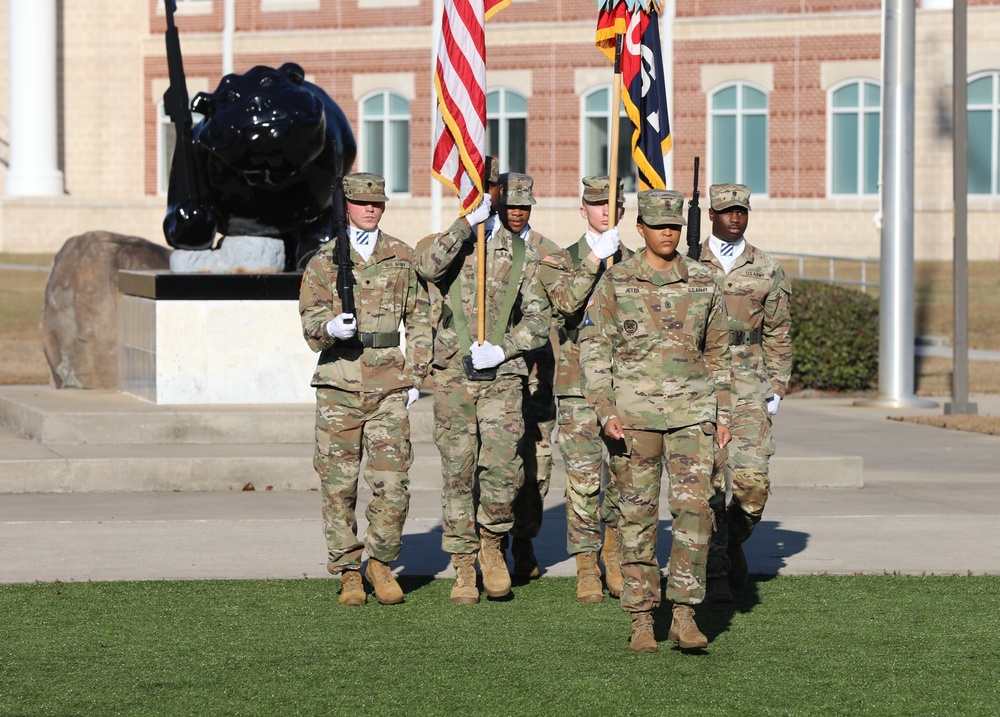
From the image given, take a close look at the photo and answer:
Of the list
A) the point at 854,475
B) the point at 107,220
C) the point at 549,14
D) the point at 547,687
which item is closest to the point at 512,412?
the point at 547,687

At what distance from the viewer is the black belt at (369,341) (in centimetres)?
845

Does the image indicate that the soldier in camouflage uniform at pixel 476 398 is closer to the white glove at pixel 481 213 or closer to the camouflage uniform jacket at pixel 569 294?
the white glove at pixel 481 213

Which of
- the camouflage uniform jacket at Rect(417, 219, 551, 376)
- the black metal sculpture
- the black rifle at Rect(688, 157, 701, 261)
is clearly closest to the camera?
the black rifle at Rect(688, 157, 701, 261)

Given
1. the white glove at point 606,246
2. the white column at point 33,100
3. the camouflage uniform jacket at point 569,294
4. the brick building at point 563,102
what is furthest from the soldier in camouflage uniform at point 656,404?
the white column at point 33,100

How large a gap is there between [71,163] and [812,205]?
18.6 m

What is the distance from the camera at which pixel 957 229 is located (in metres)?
18.0

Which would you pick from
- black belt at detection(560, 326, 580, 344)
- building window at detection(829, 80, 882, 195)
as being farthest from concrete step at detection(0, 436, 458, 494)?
building window at detection(829, 80, 882, 195)

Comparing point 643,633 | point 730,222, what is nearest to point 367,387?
point 643,633

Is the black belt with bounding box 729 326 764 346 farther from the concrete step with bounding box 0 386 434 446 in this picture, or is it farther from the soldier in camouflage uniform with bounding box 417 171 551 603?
the concrete step with bounding box 0 386 434 446

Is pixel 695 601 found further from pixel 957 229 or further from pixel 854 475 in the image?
pixel 957 229

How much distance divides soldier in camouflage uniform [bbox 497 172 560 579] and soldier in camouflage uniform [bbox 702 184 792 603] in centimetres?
93

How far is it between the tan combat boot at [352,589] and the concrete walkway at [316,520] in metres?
0.78

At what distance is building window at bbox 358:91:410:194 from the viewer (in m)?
39.2

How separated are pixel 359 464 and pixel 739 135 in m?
29.1
